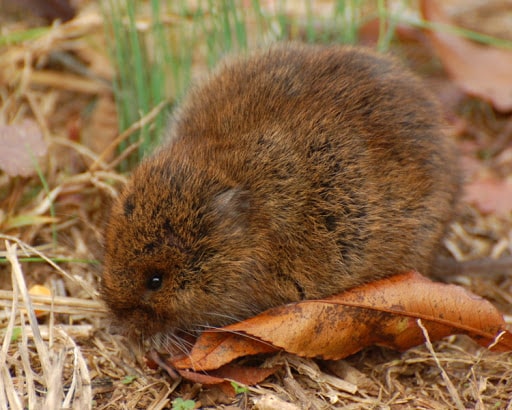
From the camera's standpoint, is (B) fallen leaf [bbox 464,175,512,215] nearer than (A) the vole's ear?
No

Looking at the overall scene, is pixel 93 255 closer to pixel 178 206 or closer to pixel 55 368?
pixel 178 206

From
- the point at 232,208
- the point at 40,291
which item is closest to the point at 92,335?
the point at 40,291

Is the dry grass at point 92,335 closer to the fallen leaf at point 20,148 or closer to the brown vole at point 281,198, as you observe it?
the fallen leaf at point 20,148

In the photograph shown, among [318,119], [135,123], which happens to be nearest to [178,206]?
[318,119]

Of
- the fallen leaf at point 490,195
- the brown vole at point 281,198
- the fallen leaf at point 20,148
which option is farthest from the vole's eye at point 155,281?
the fallen leaf at point 490,195

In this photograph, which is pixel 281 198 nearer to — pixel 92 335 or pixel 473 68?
pixel 92 335

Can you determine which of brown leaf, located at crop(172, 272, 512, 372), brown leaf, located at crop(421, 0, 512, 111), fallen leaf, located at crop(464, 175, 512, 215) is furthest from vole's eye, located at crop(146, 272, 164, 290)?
brown leaf, located at crop(421, 0, 512, 111)

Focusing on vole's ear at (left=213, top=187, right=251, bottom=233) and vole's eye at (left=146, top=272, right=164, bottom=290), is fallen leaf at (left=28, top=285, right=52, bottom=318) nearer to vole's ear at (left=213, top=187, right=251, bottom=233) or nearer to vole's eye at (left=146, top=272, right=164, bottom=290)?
vole's eye at (left=146, top=272, right=164, bottom=290)
